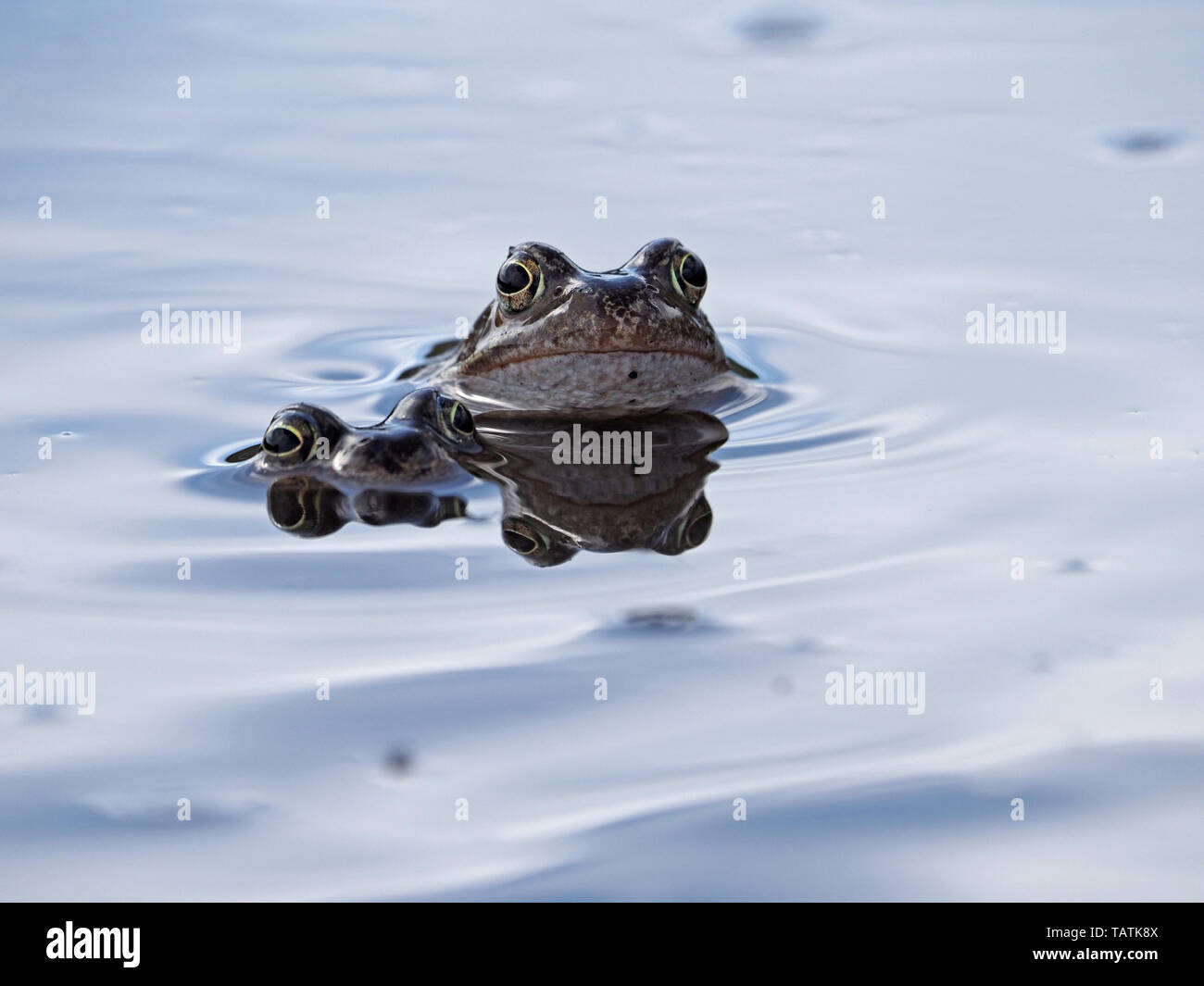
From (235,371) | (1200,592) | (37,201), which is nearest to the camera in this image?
(1200,592)

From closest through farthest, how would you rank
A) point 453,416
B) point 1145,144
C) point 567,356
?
point 453,416 < point 567,356 < point 1145,144

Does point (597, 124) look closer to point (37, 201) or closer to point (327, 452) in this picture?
point (37, 201)

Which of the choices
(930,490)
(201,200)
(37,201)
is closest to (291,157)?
(201,200)

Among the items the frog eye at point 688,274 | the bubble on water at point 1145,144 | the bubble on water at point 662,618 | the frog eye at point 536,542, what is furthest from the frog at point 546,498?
the bubble on water at point 1145,144

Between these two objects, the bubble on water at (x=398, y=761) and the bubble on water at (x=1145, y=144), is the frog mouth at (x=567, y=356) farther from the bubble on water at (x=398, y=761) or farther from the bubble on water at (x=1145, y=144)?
the bubble on water at (x=1145, y=144)

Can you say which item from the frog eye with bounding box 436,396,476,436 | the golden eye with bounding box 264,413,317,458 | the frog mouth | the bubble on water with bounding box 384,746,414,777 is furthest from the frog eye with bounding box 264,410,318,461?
the bubble on water with bounding box 384,746,414,777

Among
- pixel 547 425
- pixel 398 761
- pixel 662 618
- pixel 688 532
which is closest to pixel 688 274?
pixel 547 425

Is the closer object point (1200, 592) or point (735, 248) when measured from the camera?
point (1200, 592)

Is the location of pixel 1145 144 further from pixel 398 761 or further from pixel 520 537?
pixel 398 761
